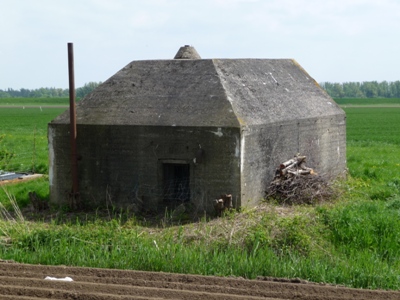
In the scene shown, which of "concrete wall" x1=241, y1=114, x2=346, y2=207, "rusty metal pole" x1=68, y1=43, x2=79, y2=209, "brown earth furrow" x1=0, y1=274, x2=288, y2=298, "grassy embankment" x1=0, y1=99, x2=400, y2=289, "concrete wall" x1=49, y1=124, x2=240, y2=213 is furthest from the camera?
"rusty metal pole" x1=68, y1=43, x2=79, y2=209

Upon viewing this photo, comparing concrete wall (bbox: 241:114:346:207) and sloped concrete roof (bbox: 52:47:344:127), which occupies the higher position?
sloped concrete roof (bbox: 52:47:344:127)

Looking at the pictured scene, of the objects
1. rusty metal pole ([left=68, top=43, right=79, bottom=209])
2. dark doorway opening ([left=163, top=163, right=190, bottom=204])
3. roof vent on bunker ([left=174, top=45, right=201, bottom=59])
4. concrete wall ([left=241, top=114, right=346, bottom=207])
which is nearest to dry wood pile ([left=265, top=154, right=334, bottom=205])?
concrete wall ([left=241, top=114, right=346, bottom=207])

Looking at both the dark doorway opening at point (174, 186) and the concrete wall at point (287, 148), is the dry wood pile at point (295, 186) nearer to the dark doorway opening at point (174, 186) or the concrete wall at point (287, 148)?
the concrete wall at point (287, 148)

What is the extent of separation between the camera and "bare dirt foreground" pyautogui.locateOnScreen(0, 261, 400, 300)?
7.52 m

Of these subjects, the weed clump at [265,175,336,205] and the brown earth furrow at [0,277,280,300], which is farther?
the weed clump at [265,175,336,205]

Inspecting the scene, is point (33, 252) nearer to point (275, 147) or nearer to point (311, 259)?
point (311, 259)

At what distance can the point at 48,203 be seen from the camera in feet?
45.1

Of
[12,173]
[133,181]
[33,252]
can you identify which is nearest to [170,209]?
[133,181]

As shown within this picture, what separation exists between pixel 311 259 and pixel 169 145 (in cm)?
412

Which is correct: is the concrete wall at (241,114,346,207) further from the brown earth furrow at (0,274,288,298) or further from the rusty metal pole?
the brown earth furrow at (0,274,288,298)

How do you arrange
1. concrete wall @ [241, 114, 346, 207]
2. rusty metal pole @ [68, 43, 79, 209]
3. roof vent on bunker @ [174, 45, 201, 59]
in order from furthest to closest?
roof vent on bunker @ [174, 45, 201, 59]
rusty metal pole @ [68, 43, 79, 209]
concrete wall @ [241, 114, 346, 207]

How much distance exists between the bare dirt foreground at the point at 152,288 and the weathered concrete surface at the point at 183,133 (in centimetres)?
415

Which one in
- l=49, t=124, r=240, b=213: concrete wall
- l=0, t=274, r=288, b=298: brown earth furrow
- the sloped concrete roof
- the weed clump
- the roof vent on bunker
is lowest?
l=0, t=274, r=288, b=298: brown earth furrow

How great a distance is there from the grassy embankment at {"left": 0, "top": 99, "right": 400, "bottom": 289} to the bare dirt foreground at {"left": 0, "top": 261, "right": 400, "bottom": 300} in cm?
53
